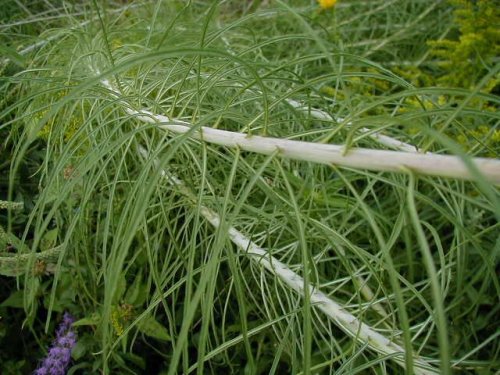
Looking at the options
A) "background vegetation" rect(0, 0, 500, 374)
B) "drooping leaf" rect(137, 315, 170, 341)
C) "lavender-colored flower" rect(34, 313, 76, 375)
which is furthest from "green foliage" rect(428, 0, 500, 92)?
"lavender-colored flower" rect(34, 313, 76, 375)

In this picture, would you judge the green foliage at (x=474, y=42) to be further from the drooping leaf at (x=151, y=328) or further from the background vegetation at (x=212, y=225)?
the drooping leaf at (x=151, y=328)

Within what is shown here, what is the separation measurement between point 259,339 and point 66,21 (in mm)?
1163

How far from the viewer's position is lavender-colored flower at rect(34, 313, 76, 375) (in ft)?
2.59

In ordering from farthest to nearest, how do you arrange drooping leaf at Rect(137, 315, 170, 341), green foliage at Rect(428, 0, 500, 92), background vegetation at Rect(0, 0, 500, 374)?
green foliage at Rect(428, 0, 500, 92), drooping leaf at Rect(137, 315, 170, 341), background vegetation at Rect(0, 0, 500, 374)

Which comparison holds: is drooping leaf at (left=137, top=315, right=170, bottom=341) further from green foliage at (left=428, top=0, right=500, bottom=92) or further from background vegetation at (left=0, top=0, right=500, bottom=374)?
green foliage at (left=428, top=0, right=500, bottom=92)

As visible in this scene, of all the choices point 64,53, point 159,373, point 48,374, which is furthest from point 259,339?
point 64,53

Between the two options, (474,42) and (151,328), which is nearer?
(151,328)

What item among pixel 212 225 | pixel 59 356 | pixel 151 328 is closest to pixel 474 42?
pixel 212 225

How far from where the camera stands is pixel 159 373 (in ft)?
Result: 2.87

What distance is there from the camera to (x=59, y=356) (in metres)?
0.80

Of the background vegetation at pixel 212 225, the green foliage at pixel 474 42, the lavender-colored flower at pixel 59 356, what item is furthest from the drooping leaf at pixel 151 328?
the green foliage at pixel 474 42

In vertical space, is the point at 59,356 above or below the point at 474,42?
below

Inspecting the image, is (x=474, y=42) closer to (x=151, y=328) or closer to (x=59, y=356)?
(x=151, y=328)

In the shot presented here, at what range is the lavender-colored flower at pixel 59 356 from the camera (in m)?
0.79
